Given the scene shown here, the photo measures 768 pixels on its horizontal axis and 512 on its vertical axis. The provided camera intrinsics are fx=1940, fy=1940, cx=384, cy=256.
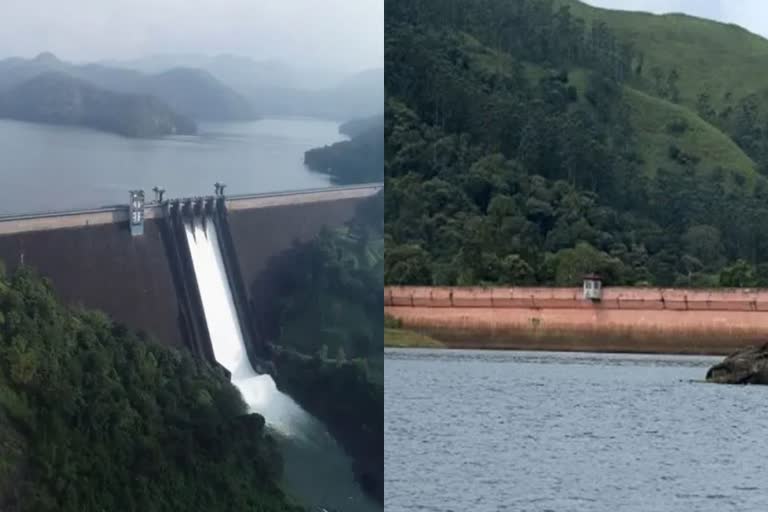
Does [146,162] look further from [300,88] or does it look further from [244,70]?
[300,88]

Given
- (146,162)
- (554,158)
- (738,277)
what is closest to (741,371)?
(738,277)

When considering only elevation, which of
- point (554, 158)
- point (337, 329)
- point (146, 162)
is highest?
point (146, 162)

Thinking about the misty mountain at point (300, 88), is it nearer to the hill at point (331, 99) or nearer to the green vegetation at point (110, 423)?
the hill at point (331, 99)

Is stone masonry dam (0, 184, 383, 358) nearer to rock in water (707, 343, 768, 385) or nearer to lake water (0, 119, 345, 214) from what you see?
lake water (0, 119, 345, 214)

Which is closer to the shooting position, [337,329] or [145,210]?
[145,210]

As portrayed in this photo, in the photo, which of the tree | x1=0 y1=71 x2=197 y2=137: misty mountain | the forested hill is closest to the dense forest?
x1=0 y1=71 x2=197 y2=137: misty mountain

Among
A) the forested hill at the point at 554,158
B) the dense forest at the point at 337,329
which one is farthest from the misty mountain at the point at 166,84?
the forested hill at the point at 554,158

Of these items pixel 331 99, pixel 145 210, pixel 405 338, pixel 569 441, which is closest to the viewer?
pixel 145 210

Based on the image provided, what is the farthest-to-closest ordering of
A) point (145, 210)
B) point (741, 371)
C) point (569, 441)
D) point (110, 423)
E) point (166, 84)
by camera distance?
1. point (741, 371)
2. point (569, 441)
3. point (166, 84)
4. point (145, 210)
5. point (110, 423)
